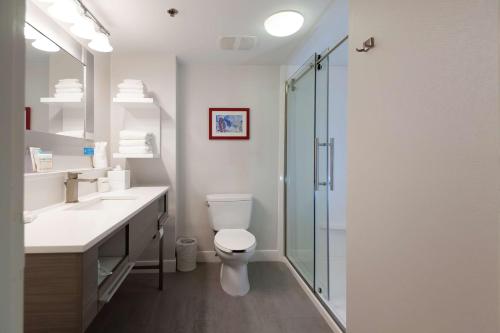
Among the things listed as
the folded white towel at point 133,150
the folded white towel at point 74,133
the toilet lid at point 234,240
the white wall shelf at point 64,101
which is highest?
the white wall shelf at point 64,101

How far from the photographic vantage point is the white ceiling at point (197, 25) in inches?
66.9

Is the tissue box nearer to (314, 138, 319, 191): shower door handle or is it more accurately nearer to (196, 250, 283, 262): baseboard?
(196, 250, 283, 262): baseboard

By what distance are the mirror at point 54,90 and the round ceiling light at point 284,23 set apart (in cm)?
142

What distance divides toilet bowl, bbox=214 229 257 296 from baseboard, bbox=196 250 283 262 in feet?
1.82

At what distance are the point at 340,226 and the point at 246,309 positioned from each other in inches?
53.7

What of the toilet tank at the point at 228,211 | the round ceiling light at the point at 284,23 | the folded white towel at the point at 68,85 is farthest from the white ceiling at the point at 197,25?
the toilet tank at the point at 228,211

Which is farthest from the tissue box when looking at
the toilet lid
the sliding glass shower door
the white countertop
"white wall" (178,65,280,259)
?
the sliding glass shower door

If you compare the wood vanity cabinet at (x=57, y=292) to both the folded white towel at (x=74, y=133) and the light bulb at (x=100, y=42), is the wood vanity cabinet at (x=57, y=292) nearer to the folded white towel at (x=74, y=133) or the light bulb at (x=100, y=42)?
the folded white towel at (x=74, y=133)

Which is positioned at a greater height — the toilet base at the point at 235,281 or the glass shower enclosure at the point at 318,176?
the glass shower enclosure at the point at 318,176

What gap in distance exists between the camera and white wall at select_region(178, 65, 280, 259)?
2740mm

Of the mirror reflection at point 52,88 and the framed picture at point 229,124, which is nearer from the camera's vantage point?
the mirror reflection at point 52,88

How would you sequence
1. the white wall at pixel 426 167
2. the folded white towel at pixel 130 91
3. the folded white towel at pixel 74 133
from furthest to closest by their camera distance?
the folded white towel at pixel 130 91 → the folded white towel at pixel 74 133 → the white wall at pixel 426 167

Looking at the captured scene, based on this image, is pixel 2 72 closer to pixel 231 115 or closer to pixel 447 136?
pixel 447 136

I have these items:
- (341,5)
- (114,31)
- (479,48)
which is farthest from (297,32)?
(479,48)
